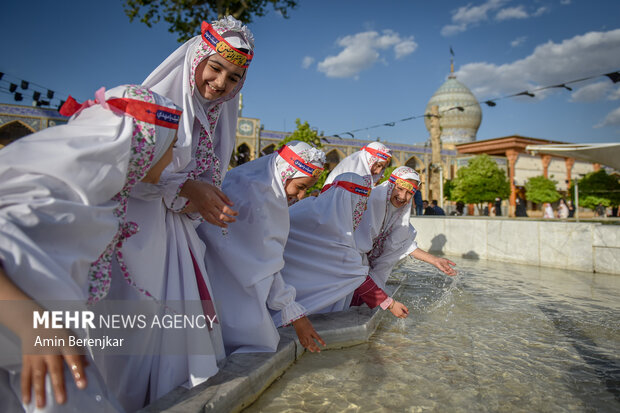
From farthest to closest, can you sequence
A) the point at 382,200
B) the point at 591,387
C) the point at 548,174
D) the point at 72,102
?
the point at 548,174, the point at 382,200, the point at 591,387, the point at 72,102

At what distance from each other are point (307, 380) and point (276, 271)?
56cm

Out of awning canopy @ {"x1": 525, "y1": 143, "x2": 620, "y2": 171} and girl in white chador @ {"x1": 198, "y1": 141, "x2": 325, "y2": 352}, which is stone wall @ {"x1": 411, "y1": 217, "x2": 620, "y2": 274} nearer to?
awning canopy @ {"x1": 525, "y1": 143, "x2": 620, "y2": 171}

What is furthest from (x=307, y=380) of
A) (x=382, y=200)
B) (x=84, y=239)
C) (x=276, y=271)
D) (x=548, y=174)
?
(x=548, y=174)

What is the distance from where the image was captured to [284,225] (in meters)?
1.91

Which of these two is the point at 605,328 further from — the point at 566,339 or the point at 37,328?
the point at 37,328

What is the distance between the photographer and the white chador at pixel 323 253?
8.39 feet

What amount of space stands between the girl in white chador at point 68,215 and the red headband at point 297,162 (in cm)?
93

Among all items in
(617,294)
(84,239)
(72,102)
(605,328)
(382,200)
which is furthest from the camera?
(617,294)

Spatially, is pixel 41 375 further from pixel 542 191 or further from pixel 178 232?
pixel 542 191

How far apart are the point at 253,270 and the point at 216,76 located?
2.80ft

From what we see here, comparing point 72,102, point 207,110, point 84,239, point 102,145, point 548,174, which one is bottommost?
point 84,239

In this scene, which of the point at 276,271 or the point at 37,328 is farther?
the point at 276,271

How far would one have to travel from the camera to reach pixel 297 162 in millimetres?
2072

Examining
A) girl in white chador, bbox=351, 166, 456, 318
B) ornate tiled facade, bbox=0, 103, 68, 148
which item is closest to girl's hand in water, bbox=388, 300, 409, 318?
girl in white chador, bbox=351, 166, 456, 318
